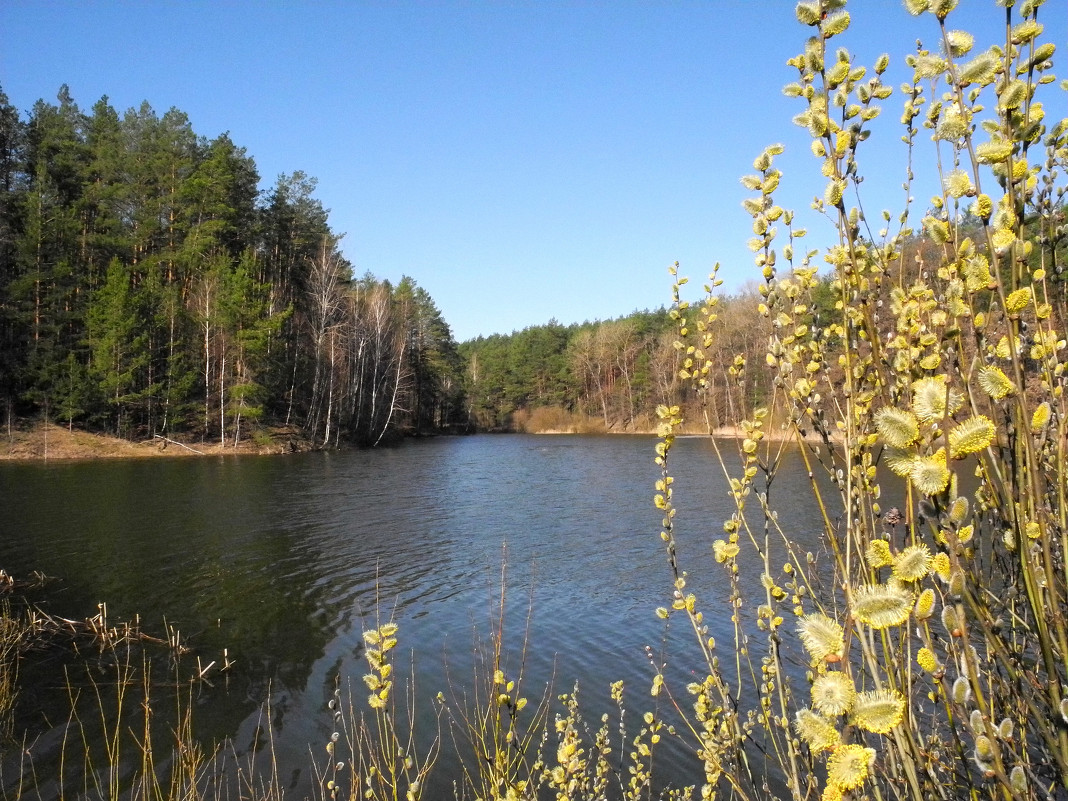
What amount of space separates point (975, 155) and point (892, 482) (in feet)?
64.5

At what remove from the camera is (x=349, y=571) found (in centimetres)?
1059

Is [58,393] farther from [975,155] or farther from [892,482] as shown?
[975,155]

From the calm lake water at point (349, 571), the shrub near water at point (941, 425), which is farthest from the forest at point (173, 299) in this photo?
the shrub near water at point (941, 425)

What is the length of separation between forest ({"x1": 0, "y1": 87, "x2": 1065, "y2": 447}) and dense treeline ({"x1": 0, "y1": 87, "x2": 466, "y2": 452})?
86mm

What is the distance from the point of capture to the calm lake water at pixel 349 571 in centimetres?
656

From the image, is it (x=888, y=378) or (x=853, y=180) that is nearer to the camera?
(x=853, y=180)

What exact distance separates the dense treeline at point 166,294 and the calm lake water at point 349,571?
721 cm

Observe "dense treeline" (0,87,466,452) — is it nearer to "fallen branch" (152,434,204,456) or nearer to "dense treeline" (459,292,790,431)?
"fallen branch" (152,434,204,456)

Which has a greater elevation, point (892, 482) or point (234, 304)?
point (234, 304)

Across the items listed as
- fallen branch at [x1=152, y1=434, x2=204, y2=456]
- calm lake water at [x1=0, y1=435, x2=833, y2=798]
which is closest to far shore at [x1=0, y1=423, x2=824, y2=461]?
fallen branch at [x1=152, y1=434, x2=204, y2=456]

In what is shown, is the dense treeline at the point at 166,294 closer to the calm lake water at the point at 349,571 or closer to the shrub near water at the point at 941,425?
the calm lake water at the point at 349,571

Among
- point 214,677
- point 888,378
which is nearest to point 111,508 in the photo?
point 214,677

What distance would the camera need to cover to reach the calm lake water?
6562 millimetres

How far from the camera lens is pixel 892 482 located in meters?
18.4
